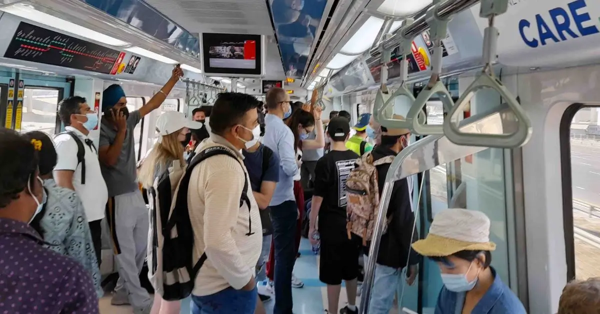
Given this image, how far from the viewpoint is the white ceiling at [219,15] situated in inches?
114

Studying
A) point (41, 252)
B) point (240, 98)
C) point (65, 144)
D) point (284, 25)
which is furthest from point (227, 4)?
point (41, 252)

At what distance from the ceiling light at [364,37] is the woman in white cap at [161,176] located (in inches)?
55.7

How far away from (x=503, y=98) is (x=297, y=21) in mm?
2621

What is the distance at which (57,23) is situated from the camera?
112 inches

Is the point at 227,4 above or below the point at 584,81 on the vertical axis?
above

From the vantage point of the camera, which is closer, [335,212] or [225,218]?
[225,218]

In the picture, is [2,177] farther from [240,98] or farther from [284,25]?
[284,25]

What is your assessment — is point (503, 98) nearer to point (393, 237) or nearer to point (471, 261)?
point (471, 261)

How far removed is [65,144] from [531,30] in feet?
9.48

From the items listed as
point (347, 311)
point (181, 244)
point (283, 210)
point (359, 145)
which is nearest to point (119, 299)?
point (283, 210)

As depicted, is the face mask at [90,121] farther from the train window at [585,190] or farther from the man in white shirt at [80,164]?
the train window at [585,190]

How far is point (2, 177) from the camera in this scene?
3.42 ft

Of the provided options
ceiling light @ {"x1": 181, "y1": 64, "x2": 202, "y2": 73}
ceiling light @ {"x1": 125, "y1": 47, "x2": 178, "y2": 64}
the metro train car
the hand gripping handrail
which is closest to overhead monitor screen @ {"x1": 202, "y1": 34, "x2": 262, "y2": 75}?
the metro train car

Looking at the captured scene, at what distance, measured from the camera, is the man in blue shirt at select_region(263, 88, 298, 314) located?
10.4 ft
